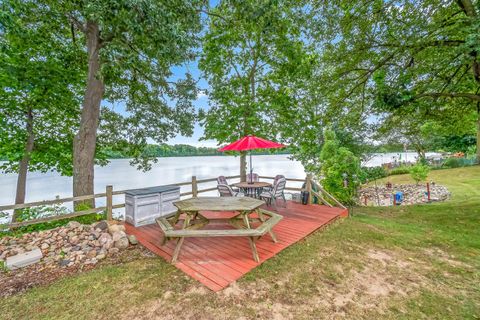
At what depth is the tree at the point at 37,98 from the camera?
5.91 meters

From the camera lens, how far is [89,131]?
19.4 feet

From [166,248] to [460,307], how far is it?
4136 millimetres

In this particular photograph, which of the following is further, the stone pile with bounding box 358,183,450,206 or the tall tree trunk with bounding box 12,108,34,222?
the stone pile with bounding box 358,183,450,206

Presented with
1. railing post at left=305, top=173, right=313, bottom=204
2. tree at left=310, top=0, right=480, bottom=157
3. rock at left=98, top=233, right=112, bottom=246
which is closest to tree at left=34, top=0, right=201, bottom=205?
rock at left=98, top=233, right=112, bottom=246

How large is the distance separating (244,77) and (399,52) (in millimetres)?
5413

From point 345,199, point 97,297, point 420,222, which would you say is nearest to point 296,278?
point 97,297

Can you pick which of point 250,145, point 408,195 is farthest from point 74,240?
point 408,195

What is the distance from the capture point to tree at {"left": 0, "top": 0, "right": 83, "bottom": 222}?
5.91 meters

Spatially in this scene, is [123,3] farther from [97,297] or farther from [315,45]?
[315,45]

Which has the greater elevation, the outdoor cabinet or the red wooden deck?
the outdoor cabinet

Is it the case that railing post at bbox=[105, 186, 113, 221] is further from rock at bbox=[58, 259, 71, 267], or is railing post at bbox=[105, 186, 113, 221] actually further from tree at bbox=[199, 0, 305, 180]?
tree at bbox=[199, 0, 305, 180]

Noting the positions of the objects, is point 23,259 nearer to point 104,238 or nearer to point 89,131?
point 104,238

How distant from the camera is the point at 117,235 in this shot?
410 cm

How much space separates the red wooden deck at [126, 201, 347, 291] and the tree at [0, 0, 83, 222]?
17.9 ft
